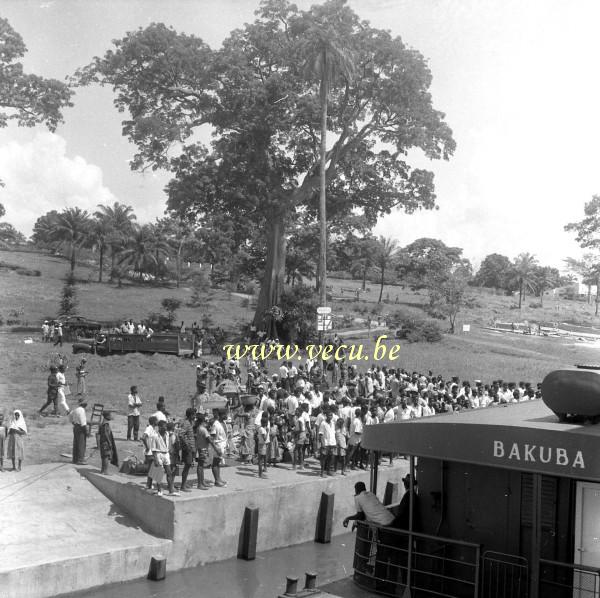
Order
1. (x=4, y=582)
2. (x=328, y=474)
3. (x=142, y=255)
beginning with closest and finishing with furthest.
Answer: (x=4, y=582) → (x=328, y=474) → (x=142, y=255)

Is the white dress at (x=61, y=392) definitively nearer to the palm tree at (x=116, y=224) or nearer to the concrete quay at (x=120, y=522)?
the concrete quay at (x=120, y=522)

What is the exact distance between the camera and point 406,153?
37.4m

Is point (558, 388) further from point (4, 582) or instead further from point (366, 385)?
point (366, 385)

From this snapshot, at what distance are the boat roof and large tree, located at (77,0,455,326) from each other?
92.3 ft

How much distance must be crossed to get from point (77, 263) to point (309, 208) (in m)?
35.2

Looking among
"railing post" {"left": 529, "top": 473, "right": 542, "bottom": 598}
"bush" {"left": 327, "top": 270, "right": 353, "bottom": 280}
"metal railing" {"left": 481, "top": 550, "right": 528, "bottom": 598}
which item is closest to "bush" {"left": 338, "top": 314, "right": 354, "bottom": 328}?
"bush" {"left": 327, "top": 270, "right": 353, "bottom": 280}

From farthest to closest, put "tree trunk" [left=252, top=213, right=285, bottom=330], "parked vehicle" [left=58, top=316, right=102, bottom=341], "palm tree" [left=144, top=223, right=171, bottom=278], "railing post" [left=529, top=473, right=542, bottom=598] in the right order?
"palm tree" [left=144, top=223, right=171, bottom=278]
"tree trunk" [left=252, top=213, right=285, bottom=330]
"parked vehicle" [left=58, top=316, right=102, bottom=341]
"railing post" [left=529, top=473, right=542, bottom=598]

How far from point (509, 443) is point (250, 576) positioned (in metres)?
7.83

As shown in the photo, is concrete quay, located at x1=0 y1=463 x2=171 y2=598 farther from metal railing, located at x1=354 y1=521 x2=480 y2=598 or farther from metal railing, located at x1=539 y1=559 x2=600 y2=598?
metal railing, located at x1=539 y1=559 x2=600 y2=598

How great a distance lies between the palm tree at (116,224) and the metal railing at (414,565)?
55317mm

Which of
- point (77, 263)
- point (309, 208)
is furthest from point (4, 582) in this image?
point (77, 263)

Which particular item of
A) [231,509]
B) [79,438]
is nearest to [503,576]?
[231,509]

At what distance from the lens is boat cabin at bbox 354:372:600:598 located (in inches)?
252

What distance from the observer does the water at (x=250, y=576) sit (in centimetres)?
1138
